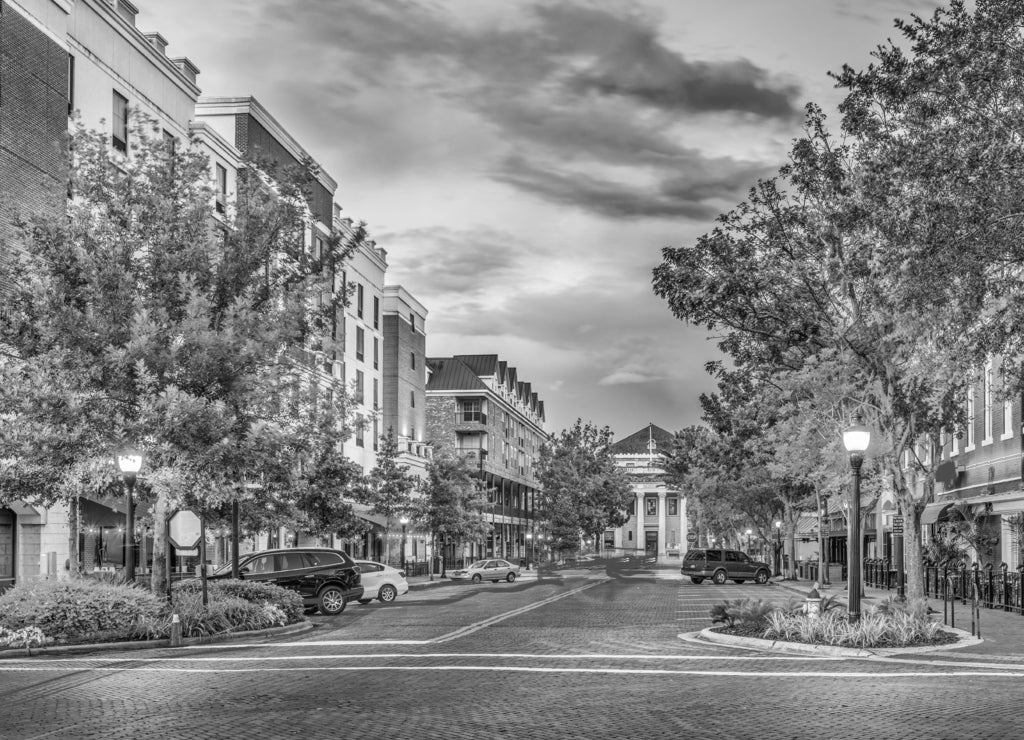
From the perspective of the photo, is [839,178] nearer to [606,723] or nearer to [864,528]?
[606,723]

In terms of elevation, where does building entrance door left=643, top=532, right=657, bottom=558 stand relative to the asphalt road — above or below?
below

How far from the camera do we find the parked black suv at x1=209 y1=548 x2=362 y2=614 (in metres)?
29.2

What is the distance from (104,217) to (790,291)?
14370 millimetres

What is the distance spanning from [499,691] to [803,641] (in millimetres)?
7755

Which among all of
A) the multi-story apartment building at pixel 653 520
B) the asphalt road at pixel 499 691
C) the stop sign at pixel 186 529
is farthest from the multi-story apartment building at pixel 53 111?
the multi-story apartment building at pixel 653 520

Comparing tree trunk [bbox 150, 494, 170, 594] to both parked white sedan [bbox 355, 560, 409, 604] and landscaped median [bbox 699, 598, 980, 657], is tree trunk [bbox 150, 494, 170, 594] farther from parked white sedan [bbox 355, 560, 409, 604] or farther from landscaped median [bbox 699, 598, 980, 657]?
parked white sedan [bbox 355, 560, 409, 604]

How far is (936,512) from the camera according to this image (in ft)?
133

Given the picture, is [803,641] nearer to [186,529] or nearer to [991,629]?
[991,629]

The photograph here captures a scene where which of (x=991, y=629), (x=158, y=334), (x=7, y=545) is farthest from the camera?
(x=7, y=545)

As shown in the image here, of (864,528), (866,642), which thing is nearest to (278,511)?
(866,642)

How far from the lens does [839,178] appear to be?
2273cm

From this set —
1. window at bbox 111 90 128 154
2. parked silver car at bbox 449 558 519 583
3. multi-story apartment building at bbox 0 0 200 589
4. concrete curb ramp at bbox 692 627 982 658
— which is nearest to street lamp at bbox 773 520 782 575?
parked silver car at bbox 449 558 519 583

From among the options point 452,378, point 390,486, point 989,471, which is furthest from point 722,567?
point 452,378

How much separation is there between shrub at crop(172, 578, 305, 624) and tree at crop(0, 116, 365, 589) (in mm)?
798
